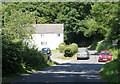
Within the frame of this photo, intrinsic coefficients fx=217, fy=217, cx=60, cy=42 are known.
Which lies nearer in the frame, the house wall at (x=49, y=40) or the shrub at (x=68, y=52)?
the shrub at (x=68, y=52)

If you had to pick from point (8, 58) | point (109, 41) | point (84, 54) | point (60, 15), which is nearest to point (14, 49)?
point (8, 58)

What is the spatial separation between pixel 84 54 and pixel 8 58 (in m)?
24.2

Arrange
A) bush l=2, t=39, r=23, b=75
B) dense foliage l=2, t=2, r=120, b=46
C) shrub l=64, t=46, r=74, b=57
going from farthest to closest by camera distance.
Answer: dense foliage l=2, t=2, r=120, b=46 → shrub l=64, t=46, r=74, b=57 → bush l=2, t=39, r=23, b=75

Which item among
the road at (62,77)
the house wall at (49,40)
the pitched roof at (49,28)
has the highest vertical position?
the pitched roof at (49,28)

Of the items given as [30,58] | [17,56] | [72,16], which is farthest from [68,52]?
[17,56]

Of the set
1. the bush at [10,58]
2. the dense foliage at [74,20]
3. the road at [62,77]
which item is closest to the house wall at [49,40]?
the dense foliage at [74,20]

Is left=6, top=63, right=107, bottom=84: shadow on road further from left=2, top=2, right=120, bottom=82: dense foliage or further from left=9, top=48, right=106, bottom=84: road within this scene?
left=2, top=2, right=120, bottom=82: dense foliage

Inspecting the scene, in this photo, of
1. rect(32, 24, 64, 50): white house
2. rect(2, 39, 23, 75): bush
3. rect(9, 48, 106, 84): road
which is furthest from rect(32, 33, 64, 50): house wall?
rect(2, 39, 23, 75): bush

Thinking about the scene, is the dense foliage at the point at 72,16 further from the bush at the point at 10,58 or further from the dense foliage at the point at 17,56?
the bush at the point at 10,58

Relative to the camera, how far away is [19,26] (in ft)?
132

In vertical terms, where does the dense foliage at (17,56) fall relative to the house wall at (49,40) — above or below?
below

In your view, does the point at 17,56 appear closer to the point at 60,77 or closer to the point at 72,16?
the point at 60,77

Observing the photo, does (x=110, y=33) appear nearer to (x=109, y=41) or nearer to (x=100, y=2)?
(x=109, y=41)

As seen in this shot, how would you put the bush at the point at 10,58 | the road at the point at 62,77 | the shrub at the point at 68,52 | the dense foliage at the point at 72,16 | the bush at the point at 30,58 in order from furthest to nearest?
the dense foliage at the point at 72,16, the shrub at the point at 68,52, the bush at the point at 30,58, the bush at the point at 10,58, the road at the point at 62,77
